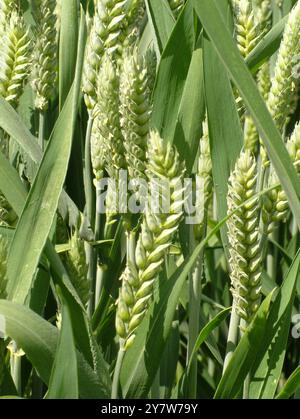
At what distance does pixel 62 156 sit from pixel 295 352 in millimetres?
832

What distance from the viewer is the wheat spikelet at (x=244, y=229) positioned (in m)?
0.92

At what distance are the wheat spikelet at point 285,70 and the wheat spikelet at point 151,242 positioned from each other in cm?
32

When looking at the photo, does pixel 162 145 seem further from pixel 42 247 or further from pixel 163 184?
pixel 42 247

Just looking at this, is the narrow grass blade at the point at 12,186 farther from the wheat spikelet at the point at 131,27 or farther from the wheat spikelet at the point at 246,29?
the wheat spikelet at the point at 246,29

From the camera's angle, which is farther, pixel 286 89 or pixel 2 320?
pixel 286 89

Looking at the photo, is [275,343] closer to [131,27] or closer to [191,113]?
[191,113]

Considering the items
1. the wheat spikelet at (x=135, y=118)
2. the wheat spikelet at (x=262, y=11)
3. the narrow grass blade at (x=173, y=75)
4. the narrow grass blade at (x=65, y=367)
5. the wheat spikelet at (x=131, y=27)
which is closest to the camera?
A: the narrow grass blade at (x=65, y=367)

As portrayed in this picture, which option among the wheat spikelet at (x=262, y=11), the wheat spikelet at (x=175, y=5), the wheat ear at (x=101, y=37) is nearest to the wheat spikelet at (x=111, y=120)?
the wheat ear at (x=101, y=37)

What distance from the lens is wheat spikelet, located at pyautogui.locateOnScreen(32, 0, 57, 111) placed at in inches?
48.0

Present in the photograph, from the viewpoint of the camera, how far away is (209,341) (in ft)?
3.88

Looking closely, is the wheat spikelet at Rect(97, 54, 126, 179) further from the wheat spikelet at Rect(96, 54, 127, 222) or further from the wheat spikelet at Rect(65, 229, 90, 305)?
the wheat spikelet at Rect(65, 229, 90, 305)

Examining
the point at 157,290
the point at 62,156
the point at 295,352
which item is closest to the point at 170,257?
the point at 157,290

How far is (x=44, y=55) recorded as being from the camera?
1.23 meters

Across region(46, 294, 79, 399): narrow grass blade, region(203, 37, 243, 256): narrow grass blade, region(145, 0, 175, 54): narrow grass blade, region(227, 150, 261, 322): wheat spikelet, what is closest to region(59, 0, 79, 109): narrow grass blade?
region(145, 0, 175, 54): narrow grass blade
